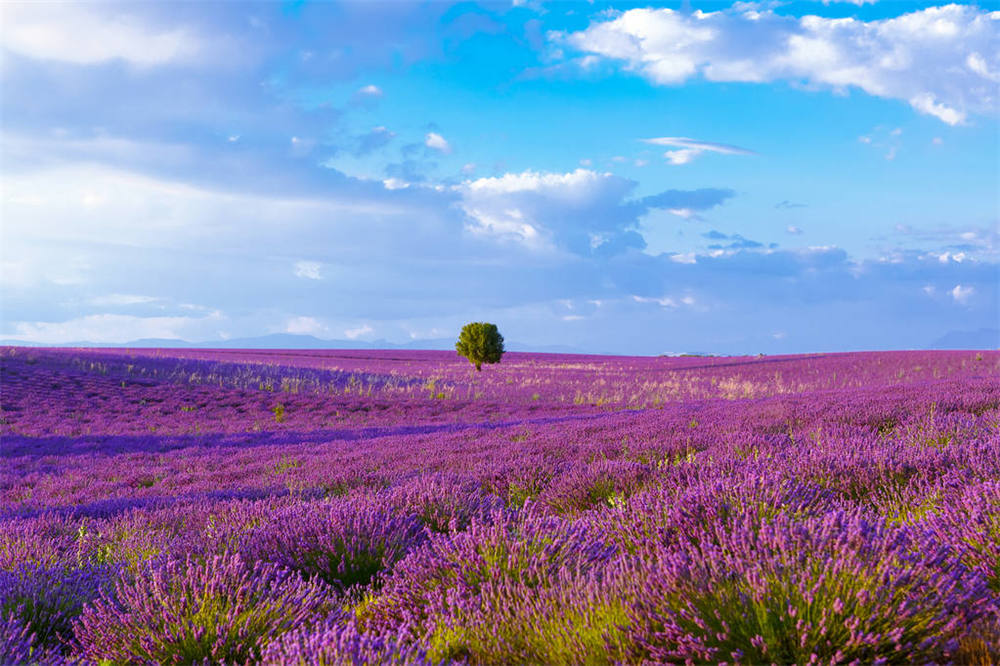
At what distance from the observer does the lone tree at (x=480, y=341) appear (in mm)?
39688

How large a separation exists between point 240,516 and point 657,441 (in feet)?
16.6

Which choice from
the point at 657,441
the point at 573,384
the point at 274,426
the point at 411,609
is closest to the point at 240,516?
the point at 411,609

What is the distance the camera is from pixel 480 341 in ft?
130

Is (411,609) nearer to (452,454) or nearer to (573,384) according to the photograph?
(452,454)

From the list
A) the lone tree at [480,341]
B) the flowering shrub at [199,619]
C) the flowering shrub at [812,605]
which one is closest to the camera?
the flowering shrub at [812,605]

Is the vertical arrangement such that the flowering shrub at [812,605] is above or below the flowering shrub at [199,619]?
above

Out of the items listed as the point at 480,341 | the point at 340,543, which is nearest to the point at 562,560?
the point at 340,543

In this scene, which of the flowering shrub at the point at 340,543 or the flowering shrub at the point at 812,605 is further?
the flowering shrub at the point at 340,543

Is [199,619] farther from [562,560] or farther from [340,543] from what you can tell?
[562,560]

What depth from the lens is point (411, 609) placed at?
285 cm

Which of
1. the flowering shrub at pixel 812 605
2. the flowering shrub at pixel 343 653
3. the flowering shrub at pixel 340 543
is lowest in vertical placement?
the flowering shrub at pixel 340 543

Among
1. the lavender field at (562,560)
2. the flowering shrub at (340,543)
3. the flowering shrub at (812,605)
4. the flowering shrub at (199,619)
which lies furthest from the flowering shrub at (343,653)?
the flowering shrub at (340,543)

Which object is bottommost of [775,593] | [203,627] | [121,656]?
[121,656]

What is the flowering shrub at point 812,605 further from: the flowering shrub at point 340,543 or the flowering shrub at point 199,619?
the flowering shrub at point 340,543
